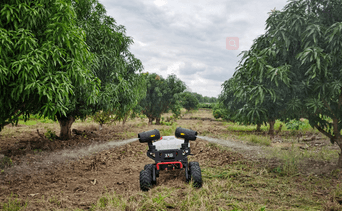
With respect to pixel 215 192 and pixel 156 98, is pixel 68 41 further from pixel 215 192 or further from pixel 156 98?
pixel 156 98

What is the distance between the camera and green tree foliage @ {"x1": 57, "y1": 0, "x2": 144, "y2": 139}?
9.04 metres

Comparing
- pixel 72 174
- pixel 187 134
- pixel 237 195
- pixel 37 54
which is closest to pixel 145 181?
pixel 187 134

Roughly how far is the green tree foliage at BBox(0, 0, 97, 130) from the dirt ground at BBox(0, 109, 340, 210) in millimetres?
1696

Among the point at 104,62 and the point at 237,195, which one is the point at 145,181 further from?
the point at 104,62

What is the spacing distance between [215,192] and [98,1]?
941 centimetres

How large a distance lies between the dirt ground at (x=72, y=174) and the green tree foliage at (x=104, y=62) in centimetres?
183

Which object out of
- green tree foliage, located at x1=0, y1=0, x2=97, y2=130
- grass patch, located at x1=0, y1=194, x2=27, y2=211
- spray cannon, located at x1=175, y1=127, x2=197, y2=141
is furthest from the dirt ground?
green tree foliage, located at x1=0, y1=0, x2=97, y2=130

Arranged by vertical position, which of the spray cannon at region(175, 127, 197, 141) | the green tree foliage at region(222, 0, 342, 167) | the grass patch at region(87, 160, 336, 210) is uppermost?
the green tree foliage at region(222, 0, 342, 167)

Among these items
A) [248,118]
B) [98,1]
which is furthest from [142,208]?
[98,1]

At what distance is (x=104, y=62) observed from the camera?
9672 millimetres

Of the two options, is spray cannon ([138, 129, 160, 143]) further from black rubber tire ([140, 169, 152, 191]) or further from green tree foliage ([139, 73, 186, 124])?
green tree foliage ([139, 73, 186, 124])

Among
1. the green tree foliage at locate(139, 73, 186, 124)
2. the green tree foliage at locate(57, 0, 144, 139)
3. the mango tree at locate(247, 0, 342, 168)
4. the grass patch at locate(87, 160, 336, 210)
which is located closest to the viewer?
the grass patch at locate(87, 160, 336, 210)

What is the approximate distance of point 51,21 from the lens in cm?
542

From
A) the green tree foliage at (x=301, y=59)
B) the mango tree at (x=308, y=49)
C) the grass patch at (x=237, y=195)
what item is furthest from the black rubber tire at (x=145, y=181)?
the mango tree at (x=308, y=49)
